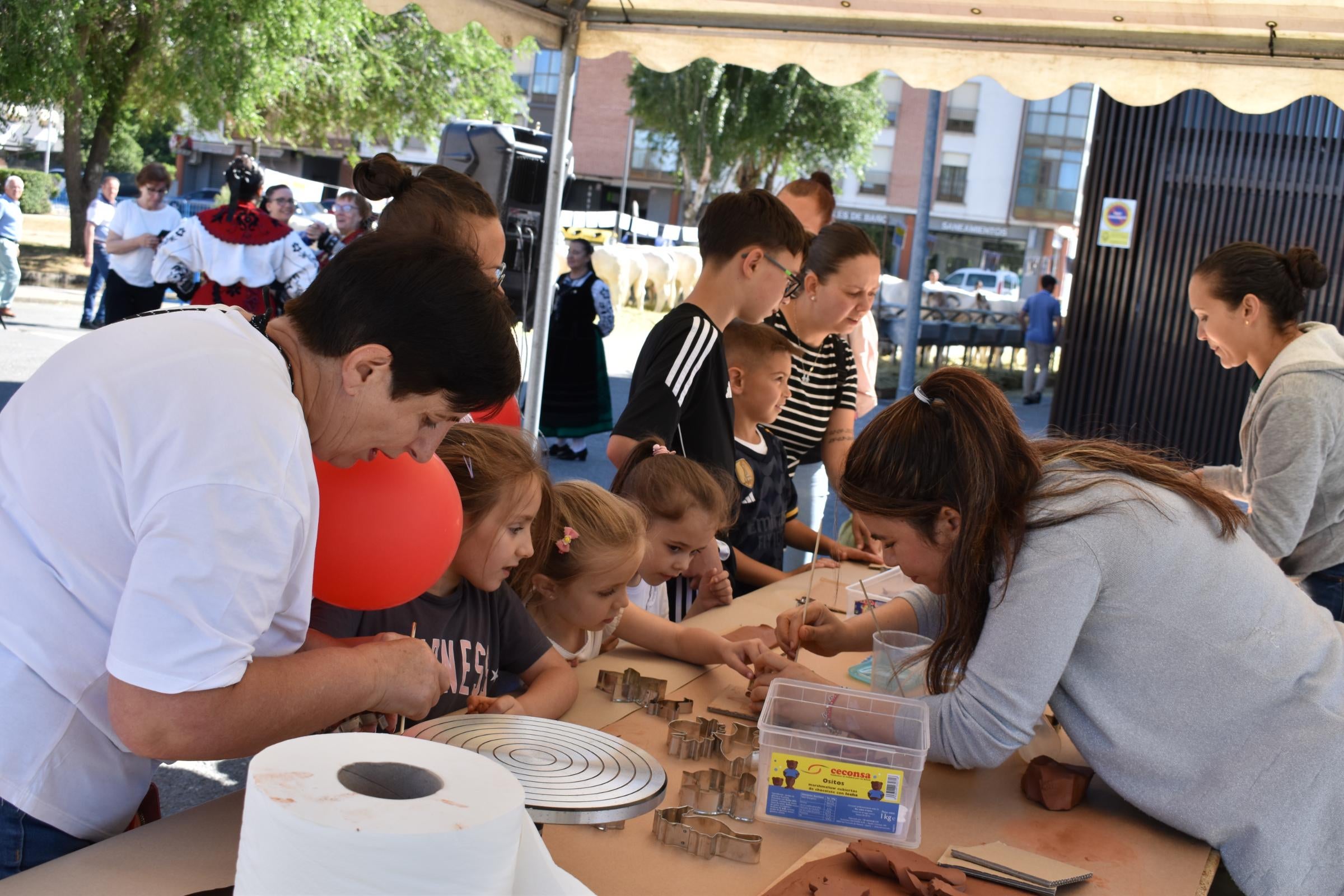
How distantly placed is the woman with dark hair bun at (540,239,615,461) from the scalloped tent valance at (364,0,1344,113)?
4056mm

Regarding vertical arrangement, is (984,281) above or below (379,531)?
above

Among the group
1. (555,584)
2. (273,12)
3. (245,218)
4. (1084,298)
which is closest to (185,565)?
(555,584)

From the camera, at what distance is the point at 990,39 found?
156 inches

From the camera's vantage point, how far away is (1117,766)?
1747 millimetres

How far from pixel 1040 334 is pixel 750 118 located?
47.5 feet

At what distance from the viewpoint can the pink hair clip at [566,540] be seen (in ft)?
7.25

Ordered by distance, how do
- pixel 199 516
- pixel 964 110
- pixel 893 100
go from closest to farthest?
pixel 199 516, pixel 893 100, pixel 964 110

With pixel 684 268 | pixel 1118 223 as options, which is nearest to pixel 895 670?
pixel 1118 223

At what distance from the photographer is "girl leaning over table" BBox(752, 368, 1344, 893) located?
1.67 metres

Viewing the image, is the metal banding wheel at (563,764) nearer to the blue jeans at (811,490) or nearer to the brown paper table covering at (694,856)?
the brown paper table covering at (694,856)

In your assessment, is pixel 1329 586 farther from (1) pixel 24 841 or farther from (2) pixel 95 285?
(2) pixel 95 285

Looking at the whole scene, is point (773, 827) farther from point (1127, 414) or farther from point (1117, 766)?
point (1127, 414)

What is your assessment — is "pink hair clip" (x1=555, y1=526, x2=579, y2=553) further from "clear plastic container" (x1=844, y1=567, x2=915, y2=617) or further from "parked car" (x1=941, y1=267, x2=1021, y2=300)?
"parked car" (x1=941, y1=267, x2=1021, y2=300)

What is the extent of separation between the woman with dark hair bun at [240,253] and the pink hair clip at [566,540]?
181 inches
